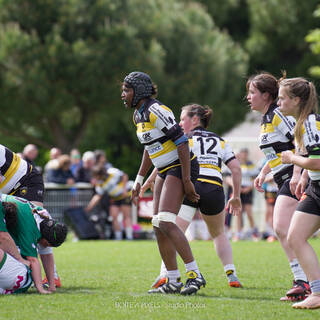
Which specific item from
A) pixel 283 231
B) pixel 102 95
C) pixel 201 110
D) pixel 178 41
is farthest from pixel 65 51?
pixel 283 231

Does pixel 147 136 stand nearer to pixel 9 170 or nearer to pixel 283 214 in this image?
pixel 283 214

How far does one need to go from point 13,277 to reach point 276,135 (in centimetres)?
297

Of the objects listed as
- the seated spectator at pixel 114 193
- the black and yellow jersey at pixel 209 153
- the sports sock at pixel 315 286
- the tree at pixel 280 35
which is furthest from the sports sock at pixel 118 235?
the tree at pixel 280 35

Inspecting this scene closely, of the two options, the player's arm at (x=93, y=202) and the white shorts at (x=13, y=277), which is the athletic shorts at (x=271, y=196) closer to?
the player's arm at (x=93, y=202)

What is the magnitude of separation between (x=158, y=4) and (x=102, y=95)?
19.4ft

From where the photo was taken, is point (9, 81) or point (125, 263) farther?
point (9, 81)

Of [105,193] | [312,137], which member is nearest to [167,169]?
[312,137]

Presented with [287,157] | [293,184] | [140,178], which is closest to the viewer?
[287,157]

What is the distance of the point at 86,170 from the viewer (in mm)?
18922

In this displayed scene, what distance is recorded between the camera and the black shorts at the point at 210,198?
796 cm

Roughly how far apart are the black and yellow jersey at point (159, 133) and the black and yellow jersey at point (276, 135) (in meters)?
0.84

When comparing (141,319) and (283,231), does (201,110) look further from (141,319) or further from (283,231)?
(141,319)

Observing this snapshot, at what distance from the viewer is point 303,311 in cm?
590

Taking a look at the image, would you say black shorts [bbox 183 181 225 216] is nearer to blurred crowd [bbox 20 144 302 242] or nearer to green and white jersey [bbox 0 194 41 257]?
green and white jersey [bbox 0 194 41 257]
